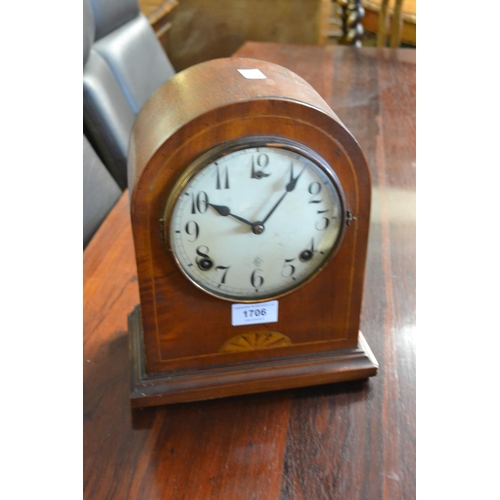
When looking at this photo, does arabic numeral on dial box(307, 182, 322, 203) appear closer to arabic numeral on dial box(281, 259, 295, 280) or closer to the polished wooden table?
arabic numeral on dial box(281, 259, 295, 280)

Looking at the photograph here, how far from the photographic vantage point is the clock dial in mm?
603

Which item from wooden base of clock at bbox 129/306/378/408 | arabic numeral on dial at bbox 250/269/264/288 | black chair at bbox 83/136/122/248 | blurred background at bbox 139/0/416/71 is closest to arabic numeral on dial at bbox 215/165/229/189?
arabic numeral on dial at bbox 250/269/264/288

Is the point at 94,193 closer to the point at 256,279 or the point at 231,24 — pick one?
the point at 256,279

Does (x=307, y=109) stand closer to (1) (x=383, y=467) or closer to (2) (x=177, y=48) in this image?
(1) (x=383, y=467)

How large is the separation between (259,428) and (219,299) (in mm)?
155

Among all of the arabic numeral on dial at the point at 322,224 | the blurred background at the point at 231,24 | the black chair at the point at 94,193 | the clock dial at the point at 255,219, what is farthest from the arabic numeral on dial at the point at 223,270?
the blurred background at the point at 231,24

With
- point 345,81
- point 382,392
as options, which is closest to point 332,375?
point 382,392

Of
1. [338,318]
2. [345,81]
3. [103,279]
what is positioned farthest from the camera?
[345,81]

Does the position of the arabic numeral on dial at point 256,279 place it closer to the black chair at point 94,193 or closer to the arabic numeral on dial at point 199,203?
the arabic numeral on dial at point 199,203

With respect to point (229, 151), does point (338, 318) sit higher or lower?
lower

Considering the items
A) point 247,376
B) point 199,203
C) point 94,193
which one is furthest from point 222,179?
point 94,193

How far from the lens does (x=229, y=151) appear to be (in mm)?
589

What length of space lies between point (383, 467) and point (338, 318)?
7.0 inches

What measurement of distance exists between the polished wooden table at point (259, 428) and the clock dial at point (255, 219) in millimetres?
147
